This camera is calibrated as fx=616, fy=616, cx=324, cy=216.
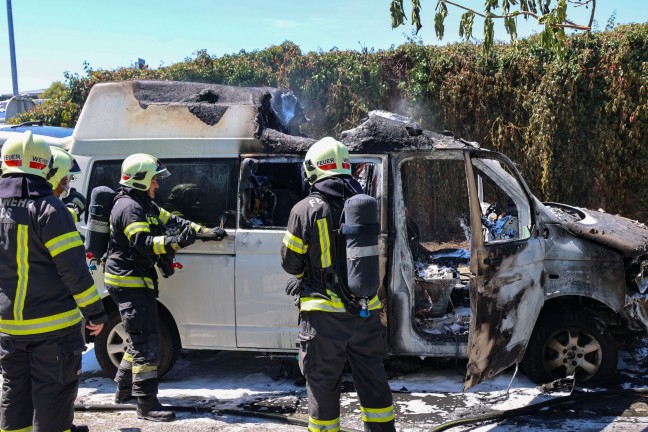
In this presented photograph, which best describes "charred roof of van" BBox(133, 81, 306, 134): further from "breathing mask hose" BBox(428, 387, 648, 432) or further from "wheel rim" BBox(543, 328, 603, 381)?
"wheel rim" BBox(543, 328, 603, 381)

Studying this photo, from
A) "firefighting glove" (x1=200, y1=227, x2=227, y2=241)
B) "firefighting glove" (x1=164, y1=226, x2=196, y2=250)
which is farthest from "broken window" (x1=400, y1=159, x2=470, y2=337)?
"firefighting glove" (x1=164, y1=226, x2=196, y2=250)

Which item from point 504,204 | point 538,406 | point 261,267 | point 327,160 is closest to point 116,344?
point 261,267

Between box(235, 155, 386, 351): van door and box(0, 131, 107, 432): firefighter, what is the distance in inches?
61.2

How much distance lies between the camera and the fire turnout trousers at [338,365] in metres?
3.56

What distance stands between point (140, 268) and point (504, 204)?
10.3 feet

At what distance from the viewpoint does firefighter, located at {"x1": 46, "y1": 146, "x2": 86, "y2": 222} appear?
4039 millimetres

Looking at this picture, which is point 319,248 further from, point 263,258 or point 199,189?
point 199,189

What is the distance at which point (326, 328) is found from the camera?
3611 mm

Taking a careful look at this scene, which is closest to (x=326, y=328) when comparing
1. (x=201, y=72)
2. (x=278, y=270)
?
(x=278, y=270)

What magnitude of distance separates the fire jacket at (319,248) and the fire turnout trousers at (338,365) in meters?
0.09

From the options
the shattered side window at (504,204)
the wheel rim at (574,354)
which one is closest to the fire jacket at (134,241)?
the shattered side window at (504,204)

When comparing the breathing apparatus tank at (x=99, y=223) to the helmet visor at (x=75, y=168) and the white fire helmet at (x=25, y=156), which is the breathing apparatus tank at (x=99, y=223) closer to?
the helmet visor at (x=75, y=168)

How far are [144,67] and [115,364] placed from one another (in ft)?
29.1

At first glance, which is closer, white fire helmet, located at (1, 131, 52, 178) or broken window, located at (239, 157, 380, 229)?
white fire helmet, located at (1, 131, 52, 178)
